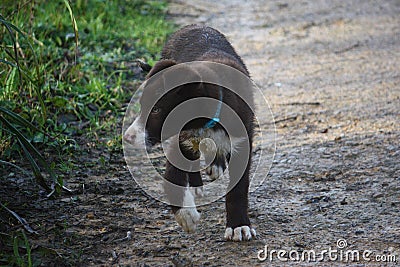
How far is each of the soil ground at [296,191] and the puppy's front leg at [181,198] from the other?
0.08m

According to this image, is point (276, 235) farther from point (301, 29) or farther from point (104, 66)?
point (301, 29)

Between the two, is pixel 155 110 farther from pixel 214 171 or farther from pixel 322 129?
pixel 322 129

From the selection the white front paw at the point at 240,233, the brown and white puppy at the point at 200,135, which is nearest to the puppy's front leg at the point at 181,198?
the brown and white puppy at the point at 200,135

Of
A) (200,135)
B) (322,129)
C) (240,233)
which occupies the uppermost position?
(200,135)

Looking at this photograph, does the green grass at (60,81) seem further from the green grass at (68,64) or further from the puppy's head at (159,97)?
the puppy's head at (159,97)

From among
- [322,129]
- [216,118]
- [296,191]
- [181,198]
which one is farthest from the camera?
[322,129]

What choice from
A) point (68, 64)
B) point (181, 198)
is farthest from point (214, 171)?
point (68, 64)

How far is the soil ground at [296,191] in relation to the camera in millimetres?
3443

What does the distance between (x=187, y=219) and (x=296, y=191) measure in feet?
3.13

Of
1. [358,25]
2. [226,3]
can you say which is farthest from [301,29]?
[226,3]

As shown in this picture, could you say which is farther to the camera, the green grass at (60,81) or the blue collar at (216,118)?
the green grass at (60,81)

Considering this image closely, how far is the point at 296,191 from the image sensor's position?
4254mm

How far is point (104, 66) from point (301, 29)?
3.39 m

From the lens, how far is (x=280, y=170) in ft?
15.2
